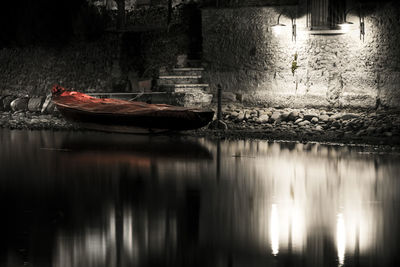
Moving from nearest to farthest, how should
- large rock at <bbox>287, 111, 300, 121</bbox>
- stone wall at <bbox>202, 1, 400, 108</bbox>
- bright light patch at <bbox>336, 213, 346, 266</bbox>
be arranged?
bright light patch at <bbox>336, 213, 346, 266</bbox> < large rock at <bbox>287, 111, 300, 121</bbox> < stone wall at <bbox>202, 1, 400, 108</bbox>

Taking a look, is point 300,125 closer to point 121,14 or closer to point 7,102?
point 121,14

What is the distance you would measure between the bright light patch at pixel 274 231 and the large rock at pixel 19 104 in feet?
57.3

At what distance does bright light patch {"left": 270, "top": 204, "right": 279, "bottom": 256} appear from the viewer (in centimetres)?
754

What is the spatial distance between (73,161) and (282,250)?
6906 millimetres

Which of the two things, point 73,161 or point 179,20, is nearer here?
point 73,161

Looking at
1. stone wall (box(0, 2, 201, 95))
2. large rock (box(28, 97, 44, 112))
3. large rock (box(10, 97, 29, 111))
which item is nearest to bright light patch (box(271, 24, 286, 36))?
stone wall (box(0, 2, 201, 95))

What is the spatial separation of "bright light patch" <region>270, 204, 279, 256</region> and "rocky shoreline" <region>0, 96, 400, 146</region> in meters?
7.32

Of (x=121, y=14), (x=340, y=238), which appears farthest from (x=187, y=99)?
(x=340, y=238)

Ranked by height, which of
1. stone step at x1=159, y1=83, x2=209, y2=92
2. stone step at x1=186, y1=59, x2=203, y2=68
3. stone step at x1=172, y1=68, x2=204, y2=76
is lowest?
stone step at x1=159, y1=83, x2=209, y2=92

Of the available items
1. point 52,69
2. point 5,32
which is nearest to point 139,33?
point 52,69

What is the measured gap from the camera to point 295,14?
2092 cm

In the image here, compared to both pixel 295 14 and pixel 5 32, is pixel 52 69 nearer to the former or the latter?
pixel 5 32

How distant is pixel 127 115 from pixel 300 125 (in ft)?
14.1

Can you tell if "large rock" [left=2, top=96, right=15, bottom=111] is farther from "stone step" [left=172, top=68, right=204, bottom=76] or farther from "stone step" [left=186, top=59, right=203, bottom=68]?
"stone step" [left=186, top=59, right=203, bottom=68]
